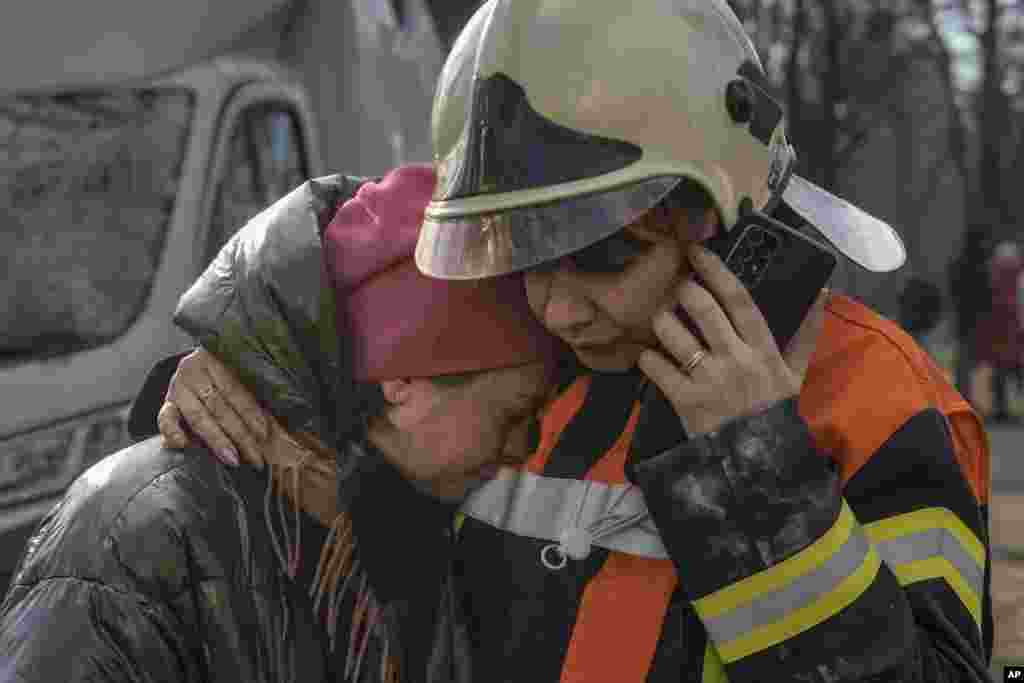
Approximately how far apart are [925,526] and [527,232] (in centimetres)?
51

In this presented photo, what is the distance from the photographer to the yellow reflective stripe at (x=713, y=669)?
1979 mm

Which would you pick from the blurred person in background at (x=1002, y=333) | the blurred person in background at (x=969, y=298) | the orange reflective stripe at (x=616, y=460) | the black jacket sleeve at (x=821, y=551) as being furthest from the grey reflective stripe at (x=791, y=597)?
the blurred person in background at (x=969, y=298)

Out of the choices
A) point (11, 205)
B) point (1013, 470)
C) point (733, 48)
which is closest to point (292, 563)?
point (733, 48)

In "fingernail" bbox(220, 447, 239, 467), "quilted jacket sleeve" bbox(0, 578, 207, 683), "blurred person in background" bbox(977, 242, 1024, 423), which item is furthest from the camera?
"blurred person in background" bbox(977, 242, 1024, 423)

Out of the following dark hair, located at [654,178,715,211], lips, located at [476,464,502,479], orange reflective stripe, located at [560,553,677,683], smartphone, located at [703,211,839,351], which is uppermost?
dark hair, located at [654,178,715,211]

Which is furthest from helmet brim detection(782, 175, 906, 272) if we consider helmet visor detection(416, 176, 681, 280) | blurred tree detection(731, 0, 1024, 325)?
blurred tree detection(731, 0, 1024, 325)

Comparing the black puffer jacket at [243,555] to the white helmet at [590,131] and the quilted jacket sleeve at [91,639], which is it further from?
the white helmet at [590,131]

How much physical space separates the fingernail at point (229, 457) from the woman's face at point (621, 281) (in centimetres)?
37

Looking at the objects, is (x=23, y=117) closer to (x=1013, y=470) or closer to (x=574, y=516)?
(x=574, y=516)

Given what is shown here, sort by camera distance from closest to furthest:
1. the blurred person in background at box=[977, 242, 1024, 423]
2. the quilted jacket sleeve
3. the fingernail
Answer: the quilted jacket sleeve < the fingernail < the blurred person in background at box=[977, 242, 1024, 423]

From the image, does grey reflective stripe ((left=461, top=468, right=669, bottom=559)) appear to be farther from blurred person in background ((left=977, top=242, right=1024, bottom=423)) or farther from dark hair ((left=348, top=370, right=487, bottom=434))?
blurred person in background ((left=977, top=242, right=1024, bottom=423))

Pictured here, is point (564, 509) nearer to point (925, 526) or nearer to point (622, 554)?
point (622, 554)

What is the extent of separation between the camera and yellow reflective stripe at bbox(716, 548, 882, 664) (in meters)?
1.88

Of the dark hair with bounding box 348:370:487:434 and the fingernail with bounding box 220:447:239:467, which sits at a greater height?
the fingernail with bounding box 220:447:239:467
